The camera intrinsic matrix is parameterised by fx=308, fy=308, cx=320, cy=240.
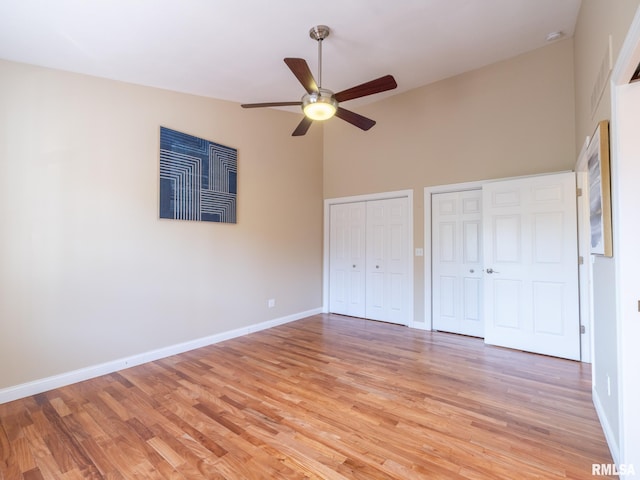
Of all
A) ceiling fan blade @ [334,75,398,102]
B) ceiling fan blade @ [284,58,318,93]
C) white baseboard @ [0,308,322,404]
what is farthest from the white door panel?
ceiling fan blade @ [284,58,318,93]

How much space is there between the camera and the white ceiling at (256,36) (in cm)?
228

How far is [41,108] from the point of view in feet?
8.64

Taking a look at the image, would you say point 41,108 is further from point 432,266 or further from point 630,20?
point 432,266

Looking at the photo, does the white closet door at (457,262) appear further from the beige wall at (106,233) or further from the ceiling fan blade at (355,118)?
the beige wall at (106,233)

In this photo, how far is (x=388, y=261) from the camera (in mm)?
4895

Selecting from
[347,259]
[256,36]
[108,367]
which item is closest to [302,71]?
[256,36]

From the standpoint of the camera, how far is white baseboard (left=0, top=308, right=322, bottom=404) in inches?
99.6

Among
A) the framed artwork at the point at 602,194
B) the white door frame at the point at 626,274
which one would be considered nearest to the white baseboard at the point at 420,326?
the framed artwork at the point at 602,194

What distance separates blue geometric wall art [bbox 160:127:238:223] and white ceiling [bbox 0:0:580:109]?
621 millimetres

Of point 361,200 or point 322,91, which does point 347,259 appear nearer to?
point 361,200

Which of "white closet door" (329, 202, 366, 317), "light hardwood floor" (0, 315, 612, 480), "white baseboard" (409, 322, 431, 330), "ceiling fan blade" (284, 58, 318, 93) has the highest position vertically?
"ceiling fan blade" (284, 58, 318, 93)

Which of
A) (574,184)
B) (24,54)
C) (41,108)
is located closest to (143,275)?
(41,108)

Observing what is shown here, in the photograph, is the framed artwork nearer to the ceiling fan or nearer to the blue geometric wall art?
the ceiling fan

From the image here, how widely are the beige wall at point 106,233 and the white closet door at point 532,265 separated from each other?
120 inches
